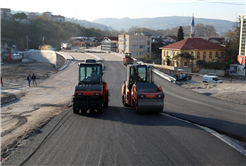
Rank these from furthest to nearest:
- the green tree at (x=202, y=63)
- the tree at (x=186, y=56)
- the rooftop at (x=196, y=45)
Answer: the rooftop at (x=196, y=45) < the tree at (x=186, y=56) < the green tree at (x=202, y=63)

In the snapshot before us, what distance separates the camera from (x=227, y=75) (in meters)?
53.9

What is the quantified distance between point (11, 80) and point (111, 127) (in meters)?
38.3

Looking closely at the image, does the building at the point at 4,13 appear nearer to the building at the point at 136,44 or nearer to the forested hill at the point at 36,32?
the forested hill at the point at 36,32

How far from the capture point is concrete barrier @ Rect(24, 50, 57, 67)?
82.1 m

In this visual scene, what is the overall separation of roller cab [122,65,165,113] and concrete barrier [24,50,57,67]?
2731 inches

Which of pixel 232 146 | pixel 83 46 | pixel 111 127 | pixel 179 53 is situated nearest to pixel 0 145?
pixel 111 127

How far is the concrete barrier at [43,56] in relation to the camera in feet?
269

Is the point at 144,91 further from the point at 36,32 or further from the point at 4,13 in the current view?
the point at 4,13

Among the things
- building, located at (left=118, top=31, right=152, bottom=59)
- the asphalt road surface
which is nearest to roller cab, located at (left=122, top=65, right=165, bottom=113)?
the asphalt road surface

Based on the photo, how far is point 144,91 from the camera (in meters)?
12.9

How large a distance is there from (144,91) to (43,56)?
3380 inches

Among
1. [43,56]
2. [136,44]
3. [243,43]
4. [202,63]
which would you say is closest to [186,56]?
[202,63]

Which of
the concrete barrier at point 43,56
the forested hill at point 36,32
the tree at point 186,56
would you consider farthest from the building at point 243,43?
the forested hill at point 36,32

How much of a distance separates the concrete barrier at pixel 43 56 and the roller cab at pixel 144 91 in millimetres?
69363
